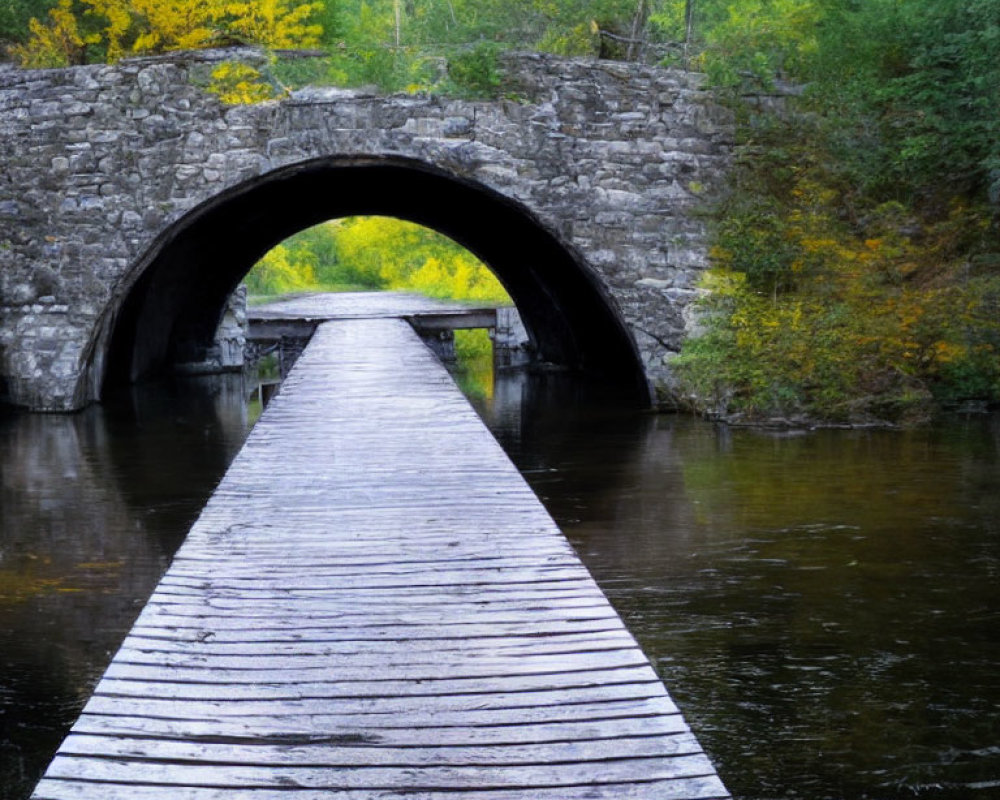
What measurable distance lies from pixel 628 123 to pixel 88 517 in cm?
627

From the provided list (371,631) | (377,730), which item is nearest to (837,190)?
(371,631)

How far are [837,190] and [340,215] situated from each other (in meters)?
7.74

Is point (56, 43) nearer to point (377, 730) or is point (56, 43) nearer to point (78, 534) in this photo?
point (78, 534)

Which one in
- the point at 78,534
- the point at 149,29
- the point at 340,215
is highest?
the point at 149,29

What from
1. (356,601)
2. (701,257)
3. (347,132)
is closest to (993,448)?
(701,257)

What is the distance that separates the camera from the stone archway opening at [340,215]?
14.6 metres

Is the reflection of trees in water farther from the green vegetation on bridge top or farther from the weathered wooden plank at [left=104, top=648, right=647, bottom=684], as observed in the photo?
the green vegetation on bridge top

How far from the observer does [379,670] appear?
11.5 feet

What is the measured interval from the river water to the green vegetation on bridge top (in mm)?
671

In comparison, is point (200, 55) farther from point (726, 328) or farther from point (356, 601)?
point (356, 601)

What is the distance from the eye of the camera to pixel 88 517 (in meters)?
8.11

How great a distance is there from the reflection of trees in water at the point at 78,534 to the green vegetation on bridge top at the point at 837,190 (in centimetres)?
330

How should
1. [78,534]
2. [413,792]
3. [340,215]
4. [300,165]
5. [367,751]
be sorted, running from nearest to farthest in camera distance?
[413,792] < [367,751] < [78,534] < [300,165] < [340,215]

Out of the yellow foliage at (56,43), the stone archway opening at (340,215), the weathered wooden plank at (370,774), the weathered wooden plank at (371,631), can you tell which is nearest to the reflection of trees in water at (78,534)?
the weathered wooden plank at (371,631)
